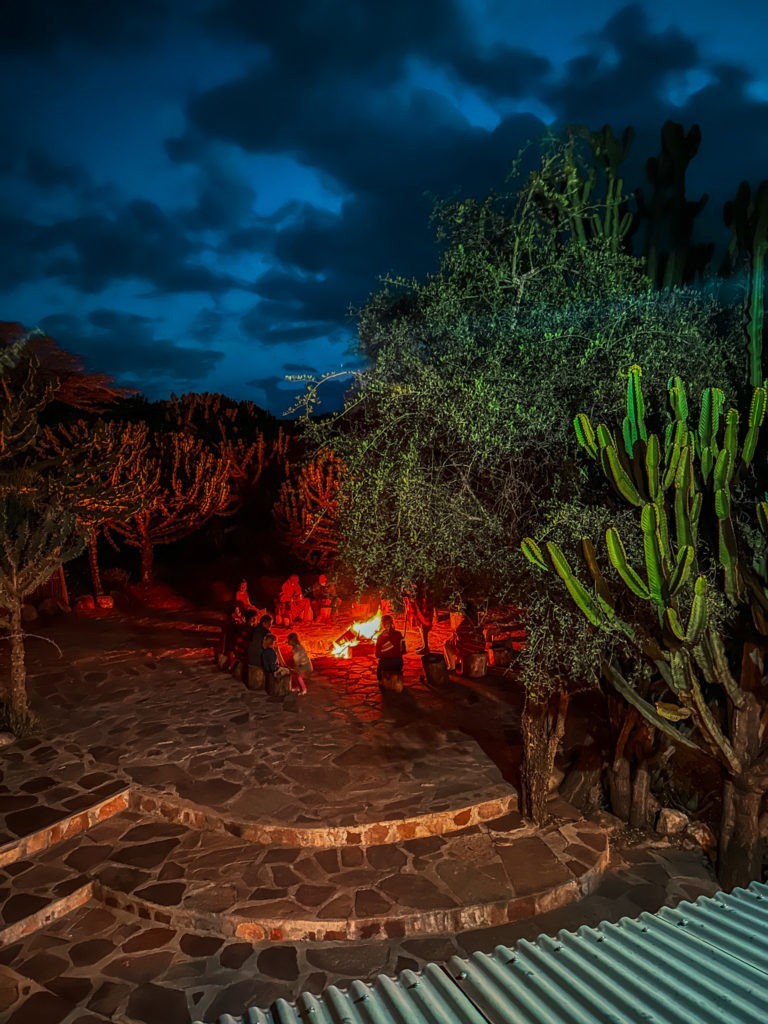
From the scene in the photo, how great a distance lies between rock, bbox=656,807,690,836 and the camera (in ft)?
27.5

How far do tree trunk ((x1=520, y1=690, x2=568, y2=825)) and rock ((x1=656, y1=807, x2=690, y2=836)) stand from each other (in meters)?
1.52

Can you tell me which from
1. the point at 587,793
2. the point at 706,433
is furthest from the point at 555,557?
the point at 587,793

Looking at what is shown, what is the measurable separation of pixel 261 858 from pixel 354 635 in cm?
842

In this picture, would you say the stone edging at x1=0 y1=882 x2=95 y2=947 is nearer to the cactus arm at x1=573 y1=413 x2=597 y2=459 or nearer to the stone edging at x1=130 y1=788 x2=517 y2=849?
the stone edging at x1=130 y1=788 x2=517 y2=849

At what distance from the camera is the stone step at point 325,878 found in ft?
21.7

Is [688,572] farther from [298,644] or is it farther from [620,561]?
[298,644]

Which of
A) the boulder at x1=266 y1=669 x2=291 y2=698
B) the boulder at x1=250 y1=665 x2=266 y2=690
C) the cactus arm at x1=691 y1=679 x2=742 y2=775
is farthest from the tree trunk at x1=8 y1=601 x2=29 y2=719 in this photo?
the cactus arm at x1=691 y1=679 x2=742 y2=775

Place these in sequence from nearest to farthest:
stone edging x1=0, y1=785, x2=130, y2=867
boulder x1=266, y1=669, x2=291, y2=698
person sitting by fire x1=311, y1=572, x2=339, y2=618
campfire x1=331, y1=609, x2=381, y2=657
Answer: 1. stone edging x1=0, y1=785, x2=130, y2=867
2. boulder x1=266, y1=669, x2=291, y2=698
3. campfire x1=331, y1=609, x2=381, y2=657
4. person sitting by fire x1=311, y1=572, x2=339, y2=618

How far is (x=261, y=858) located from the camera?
7551mm

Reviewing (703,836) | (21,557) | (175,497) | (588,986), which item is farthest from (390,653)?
(175,497)

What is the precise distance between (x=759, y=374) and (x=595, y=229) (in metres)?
3.38

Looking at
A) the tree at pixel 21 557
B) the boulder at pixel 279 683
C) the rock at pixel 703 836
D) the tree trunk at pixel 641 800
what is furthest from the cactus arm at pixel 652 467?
the tree at pixel 21 557

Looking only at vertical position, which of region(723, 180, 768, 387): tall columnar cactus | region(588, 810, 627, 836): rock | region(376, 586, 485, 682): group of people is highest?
region(723, 180, 768, 387): tall columnar cactus

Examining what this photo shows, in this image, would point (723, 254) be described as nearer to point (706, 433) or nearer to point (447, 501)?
point (706, 433)
